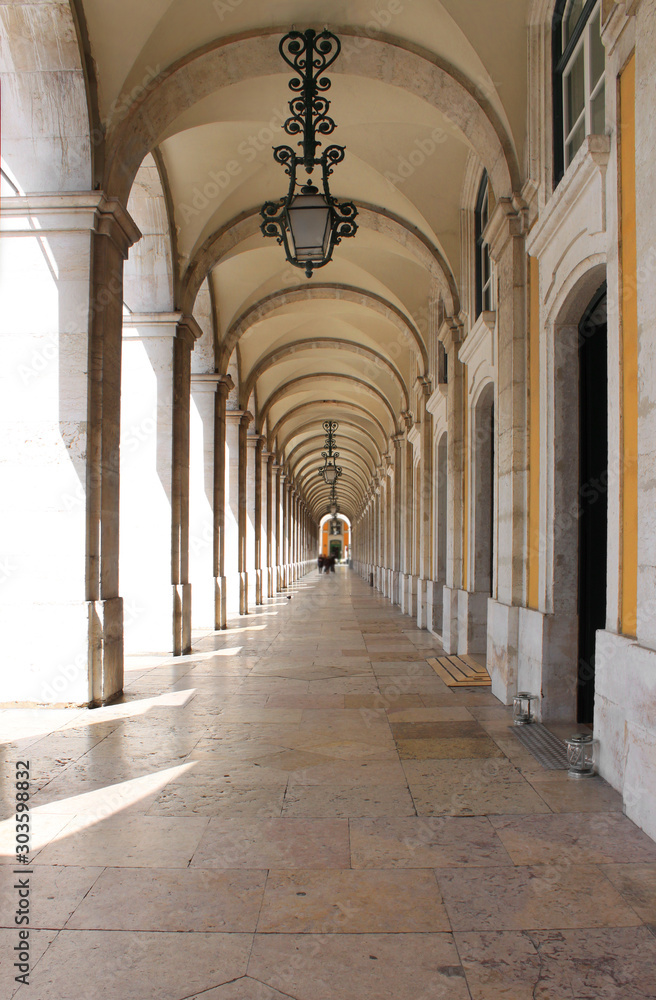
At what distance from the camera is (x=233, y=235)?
1121 centimetres

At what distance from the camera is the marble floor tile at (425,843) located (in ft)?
11.1

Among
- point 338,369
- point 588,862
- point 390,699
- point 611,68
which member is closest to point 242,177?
point 611,68

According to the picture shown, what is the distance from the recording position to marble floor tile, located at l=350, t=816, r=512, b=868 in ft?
11.1

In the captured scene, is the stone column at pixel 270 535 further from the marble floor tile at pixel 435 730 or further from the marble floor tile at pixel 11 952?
the marble floor tile at pixel 11 952

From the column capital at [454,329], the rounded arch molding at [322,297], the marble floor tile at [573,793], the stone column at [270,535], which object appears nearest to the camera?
the marble floor tile at [573,793]

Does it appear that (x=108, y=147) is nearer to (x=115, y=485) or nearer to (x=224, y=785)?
(x=115, y=485)

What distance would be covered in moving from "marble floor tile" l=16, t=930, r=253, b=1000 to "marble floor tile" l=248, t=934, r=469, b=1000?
0.11 meters

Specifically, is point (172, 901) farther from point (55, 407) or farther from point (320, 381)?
point (320, 381)

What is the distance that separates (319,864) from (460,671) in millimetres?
5361

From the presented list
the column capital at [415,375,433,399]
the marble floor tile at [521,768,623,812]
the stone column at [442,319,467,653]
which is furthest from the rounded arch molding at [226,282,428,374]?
the marble floor tile at [521,768,623,812]

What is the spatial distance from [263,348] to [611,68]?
46.4ft

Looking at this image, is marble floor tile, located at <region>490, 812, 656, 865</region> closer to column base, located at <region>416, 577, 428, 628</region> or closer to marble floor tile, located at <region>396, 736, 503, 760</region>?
marble floor tile, located at <region>396, 736, 503, 760</region>

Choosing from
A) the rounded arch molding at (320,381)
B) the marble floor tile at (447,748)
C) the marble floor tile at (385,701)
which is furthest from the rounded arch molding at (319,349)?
the marble floor tile at (447,748)

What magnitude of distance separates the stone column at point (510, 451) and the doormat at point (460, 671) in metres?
0.40
